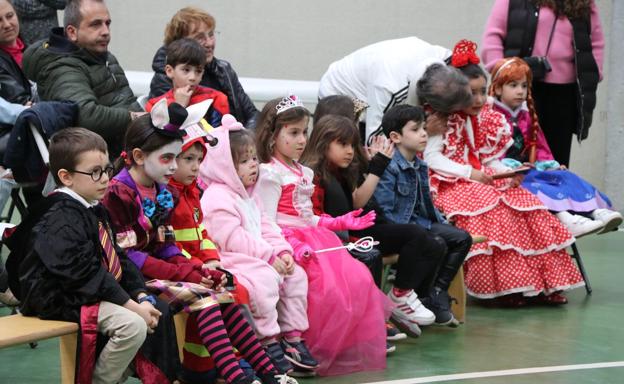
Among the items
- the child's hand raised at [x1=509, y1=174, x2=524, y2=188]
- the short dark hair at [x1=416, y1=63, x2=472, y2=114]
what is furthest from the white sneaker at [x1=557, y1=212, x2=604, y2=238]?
the short dark hair at [x1=416, y1=63, x2=472, y2=114]

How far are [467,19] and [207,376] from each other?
24.4ft

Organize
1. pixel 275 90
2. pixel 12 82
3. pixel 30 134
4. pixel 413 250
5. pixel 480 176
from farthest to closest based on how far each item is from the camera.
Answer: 1. pixel 275 90
2. pixel 480 176
3. pixel 413 250
4. pixel 12 82
5. pixel 30 134

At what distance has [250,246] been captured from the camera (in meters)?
4.80

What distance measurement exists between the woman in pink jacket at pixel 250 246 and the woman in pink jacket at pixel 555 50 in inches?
121

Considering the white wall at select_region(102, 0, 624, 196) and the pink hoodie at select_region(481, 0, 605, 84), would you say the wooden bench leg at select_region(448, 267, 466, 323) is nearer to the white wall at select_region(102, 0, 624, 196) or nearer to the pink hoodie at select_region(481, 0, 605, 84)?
the pink hoodie at select_region(481, 0, 605, 84)

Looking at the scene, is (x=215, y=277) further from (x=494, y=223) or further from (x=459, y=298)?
(x=494, y=223)

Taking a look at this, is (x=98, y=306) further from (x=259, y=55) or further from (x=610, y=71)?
(x=610, y=71)

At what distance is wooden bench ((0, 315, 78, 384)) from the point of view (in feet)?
11.8

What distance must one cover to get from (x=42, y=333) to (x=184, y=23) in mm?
2654

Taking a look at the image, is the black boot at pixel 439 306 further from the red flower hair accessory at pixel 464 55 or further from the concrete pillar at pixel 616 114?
the concrete pillar at pixel 616 114

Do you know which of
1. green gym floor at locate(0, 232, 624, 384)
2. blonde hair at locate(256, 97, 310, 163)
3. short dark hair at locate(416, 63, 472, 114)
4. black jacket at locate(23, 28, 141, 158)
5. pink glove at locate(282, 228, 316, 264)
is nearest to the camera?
green gym floor at locate(0, 232, 624, 384)

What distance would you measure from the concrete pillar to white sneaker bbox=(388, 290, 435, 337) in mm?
6492

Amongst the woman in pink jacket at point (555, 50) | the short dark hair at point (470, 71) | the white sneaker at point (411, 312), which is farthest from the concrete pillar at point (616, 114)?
the white sneaker at point (411, 312)

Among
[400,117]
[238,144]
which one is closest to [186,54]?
[238,144]
